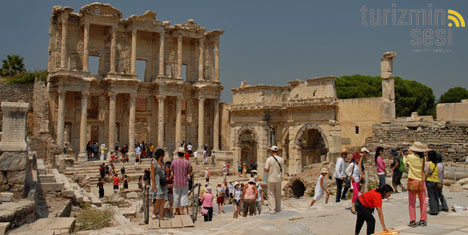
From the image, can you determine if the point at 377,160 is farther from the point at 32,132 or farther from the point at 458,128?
the point at 32,132

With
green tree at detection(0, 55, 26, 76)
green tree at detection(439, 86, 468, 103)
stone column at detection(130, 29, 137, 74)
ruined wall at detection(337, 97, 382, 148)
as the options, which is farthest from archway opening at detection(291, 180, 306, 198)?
green tree at detection(439, 86, 468, 103)

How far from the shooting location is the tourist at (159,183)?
9156 mm

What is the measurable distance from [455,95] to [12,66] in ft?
159

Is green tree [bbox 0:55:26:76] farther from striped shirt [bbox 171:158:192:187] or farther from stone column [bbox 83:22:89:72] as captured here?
striped shirt [bbox 171:158:192:187]

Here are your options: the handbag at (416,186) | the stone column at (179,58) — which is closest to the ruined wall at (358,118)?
the stone column at (179,58)

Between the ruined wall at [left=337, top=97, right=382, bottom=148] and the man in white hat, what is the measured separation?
1341 centimetres

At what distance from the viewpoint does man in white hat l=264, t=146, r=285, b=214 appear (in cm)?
963

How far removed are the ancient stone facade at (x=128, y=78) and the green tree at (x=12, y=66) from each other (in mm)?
6570

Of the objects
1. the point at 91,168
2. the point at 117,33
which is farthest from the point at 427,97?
the point at 91,168

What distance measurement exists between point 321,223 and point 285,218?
0.82 meters

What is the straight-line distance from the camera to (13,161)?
9.59 m

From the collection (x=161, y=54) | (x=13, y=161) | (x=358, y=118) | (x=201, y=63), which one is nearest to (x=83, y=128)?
(x=161, y=54)

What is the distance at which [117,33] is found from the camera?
3044 cm

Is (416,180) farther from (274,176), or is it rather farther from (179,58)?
(179,58)
